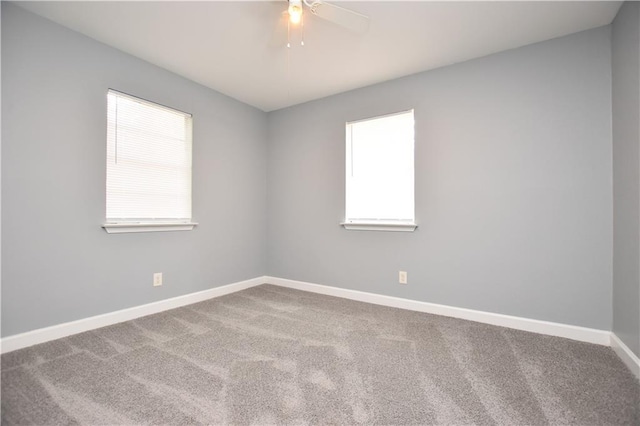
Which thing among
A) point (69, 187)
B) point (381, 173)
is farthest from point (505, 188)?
point (69, 187)

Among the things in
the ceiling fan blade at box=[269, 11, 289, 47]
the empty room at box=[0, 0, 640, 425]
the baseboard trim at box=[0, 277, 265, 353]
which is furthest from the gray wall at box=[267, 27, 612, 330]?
the baseboard trim at box=[0, 277, 265, 353]

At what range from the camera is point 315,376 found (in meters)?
1.67

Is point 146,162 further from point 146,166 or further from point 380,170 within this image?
point 380,170

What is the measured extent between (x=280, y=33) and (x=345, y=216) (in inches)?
75.4

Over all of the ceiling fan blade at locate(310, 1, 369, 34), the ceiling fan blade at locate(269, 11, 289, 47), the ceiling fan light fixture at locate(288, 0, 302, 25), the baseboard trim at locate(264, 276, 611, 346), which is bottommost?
the baseboard trim at locate(264, 276, 611, 346)

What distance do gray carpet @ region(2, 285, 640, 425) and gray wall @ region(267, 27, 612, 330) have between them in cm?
39

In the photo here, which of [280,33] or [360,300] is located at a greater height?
[280,33]

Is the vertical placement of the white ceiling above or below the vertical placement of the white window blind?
above

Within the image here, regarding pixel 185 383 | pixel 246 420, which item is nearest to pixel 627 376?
pixel 246 420

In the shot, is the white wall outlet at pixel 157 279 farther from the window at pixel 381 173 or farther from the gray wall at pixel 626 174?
the gray wall at pixel 626 174

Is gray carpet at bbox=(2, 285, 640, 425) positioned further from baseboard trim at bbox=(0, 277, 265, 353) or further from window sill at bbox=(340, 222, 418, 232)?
window sill at bbox=(340, 222, 418, 232)

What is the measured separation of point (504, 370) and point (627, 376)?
0.68 m

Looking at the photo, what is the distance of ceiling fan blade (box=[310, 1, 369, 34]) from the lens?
1.72m

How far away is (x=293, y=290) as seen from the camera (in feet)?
11.8
